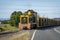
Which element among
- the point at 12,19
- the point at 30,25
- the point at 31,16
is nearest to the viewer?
the point at 30,25

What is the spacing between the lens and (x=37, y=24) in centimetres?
4669

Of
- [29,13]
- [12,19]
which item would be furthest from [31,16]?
[12,19]

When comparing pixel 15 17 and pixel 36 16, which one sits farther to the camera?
pixel 15 17

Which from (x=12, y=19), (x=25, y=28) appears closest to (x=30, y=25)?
(x=25, y=28)

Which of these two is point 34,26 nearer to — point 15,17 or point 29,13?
point 29,13

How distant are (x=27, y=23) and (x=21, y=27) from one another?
1.62 meters

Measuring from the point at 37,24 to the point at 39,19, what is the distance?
122 cm

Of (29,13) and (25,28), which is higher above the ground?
(29,13)

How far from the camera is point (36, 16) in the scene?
46438 millimetres

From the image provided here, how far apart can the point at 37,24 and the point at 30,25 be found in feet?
8.17

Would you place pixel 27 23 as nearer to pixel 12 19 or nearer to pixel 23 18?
pixel 23 18

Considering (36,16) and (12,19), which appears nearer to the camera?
(36,16)

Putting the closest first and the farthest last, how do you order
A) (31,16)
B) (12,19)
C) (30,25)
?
(30,25), (31,16), (12,19)

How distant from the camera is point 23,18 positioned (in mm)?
48531
